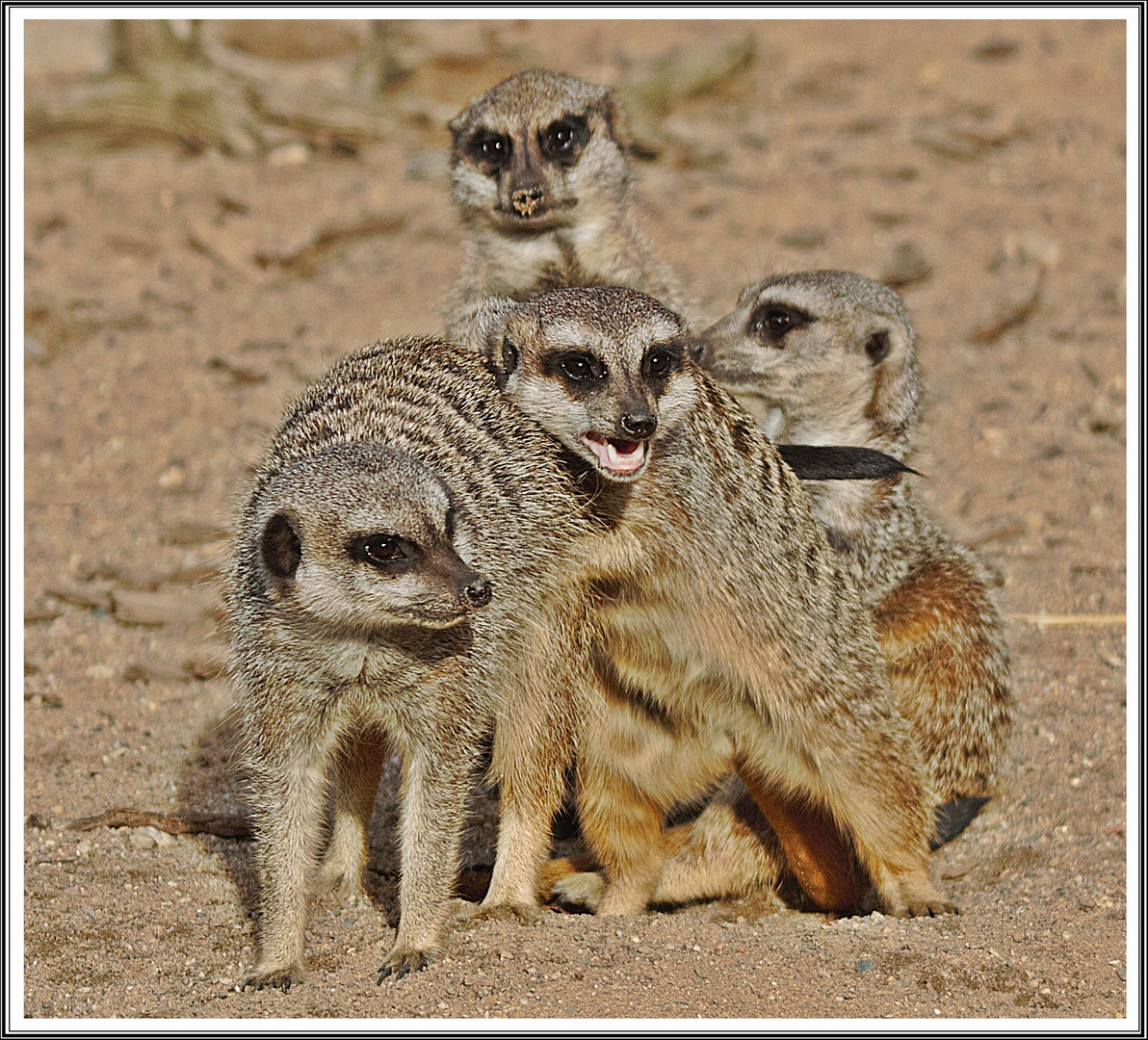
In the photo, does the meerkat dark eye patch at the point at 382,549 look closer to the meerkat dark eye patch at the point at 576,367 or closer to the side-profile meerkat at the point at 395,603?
the side-profile meerkat at the point at 395,603

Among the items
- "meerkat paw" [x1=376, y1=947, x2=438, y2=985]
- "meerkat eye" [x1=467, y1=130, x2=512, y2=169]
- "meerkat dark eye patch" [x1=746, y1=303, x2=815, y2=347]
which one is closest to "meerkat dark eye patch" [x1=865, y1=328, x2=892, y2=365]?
"meerkat dark eye patch" [x1=746, y1=303, x2=815, y2=347]

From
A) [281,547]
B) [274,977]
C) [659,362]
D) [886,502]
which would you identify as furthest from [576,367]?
[274,977]

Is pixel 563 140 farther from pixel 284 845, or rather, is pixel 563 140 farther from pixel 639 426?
pixel 284 845

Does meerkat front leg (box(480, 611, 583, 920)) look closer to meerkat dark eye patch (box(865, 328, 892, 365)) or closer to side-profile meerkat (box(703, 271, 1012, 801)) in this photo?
side-profile meerkat (box(703, 271, 1012, 801))

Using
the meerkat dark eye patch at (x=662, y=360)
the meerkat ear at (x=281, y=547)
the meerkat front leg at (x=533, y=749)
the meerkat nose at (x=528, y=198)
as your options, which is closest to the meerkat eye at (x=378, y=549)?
the meerkat ear at (x=281, y=547)

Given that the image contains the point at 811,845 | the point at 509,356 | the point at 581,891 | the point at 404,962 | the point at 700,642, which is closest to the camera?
the point at 404,962

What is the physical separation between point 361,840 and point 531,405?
3.76 feet

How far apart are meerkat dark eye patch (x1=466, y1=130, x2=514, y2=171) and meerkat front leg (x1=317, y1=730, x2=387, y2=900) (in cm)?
178

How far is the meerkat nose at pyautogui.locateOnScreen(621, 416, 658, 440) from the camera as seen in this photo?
2.73 metres

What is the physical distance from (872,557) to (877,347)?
680 millimetres

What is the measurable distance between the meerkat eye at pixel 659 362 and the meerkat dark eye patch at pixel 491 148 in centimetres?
127

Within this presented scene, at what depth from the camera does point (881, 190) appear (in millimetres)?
7910

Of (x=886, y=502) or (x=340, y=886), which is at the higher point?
(x=886, y=502)

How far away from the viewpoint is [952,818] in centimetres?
359
